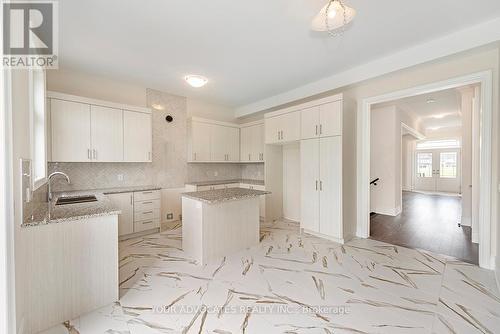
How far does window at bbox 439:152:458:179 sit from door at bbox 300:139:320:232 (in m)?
9.58

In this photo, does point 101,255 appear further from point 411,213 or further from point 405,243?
point 411,213

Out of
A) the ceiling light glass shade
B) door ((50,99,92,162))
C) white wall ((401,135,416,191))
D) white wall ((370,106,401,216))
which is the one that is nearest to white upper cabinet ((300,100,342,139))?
the ceiling light glass shade

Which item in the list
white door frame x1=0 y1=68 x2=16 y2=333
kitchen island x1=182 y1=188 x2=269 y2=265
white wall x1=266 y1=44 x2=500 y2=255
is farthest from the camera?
kitchen island x1=182 y1=188 x2=269 y2=265

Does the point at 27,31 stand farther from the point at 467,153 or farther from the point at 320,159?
the point at 467,153

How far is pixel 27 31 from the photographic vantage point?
1.78 metres

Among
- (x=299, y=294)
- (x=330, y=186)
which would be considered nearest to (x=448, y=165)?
(x=330, y=186)

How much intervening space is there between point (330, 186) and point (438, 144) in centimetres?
961

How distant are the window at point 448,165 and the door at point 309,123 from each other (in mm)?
9611

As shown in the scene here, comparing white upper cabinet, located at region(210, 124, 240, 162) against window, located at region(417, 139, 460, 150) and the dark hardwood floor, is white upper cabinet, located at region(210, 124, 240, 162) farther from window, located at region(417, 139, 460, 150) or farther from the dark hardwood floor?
window, located at region(417, 139, 460, 150)

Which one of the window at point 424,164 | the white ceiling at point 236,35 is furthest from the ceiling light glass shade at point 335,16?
the window at point 424,164

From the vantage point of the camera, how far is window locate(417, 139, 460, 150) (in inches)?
361

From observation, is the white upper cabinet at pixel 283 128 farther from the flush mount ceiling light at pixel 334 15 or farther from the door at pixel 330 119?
the flush mount ceiling light at pixel 334 15

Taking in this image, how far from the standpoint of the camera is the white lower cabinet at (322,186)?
3.49 meters

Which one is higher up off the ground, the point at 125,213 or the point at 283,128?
the point at 283,128
